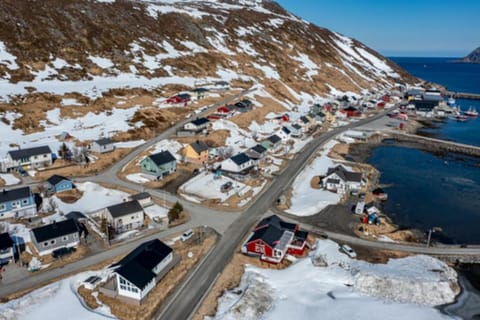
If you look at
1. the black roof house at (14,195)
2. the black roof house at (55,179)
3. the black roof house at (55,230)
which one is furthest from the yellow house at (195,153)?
the black roof house at (55,230)

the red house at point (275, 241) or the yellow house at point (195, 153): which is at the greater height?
the yellow house at point (195, 153)

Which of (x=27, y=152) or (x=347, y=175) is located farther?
(x=347, y=175)

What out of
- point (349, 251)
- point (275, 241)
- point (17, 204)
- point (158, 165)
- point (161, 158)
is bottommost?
point (349, 251)

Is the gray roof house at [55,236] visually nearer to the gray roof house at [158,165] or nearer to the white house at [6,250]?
the white house at [6,250]

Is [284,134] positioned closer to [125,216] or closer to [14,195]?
[125,216]

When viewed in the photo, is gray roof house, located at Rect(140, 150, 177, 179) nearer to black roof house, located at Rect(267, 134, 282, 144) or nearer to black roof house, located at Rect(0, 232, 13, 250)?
black roof house, located at Rect(0, 232, 13, 250)

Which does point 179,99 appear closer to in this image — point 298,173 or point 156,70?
point 156,70

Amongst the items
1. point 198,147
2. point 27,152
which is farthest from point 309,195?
point 27,152
